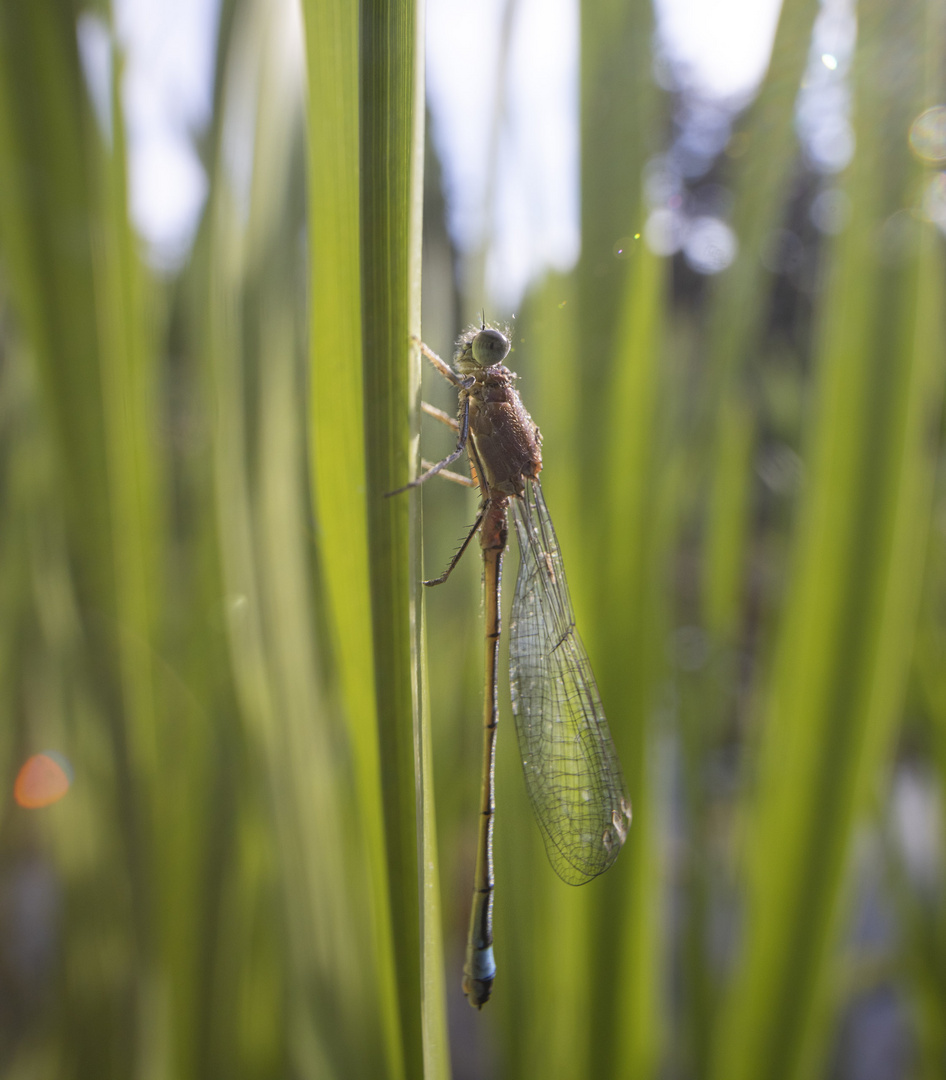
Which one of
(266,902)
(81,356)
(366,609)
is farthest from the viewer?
(266,902)

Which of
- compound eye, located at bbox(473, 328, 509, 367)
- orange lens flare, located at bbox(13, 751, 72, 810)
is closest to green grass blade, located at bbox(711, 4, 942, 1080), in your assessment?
compound eye, located at bbox(473, 328, 509, 367)

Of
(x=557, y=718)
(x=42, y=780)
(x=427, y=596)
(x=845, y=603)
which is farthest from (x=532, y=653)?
(x=42, y=780)

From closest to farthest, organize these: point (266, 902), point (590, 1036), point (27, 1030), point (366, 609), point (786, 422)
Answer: point (366, 609), point (590, 1036), point (266, 902), point (27, 1030), point (786, 422)

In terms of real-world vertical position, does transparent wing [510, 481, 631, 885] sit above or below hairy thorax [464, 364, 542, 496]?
below

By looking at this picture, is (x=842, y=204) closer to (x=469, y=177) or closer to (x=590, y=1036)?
(x=469, y=177)

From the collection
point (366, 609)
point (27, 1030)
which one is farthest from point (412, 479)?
point (27, 1030)

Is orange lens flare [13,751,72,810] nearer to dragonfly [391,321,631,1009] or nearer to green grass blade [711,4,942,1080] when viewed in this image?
dragonfly [391,321,631,1009]

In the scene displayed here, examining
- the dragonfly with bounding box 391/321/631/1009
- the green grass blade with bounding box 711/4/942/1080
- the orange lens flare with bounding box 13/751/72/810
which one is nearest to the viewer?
the dragonfly with bounding box 391/321/631/1009
